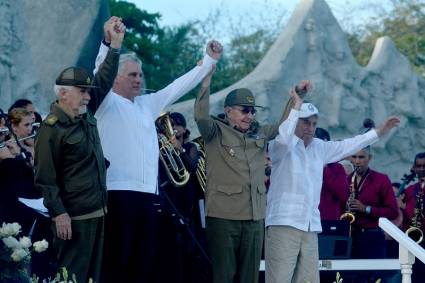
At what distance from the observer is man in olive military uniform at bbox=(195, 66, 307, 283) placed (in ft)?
31.3

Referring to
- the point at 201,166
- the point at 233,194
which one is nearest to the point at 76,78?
the point at 233,194

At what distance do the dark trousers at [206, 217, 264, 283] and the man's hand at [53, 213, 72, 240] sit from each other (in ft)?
5.38

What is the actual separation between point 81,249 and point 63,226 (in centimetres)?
28

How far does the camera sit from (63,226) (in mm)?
8250

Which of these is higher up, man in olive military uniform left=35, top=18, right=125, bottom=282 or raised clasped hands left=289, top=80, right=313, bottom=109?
raised clasped hands left=289, top=80, right=313, bottom=109

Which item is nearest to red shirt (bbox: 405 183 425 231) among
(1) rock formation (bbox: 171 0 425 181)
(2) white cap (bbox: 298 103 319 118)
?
(2) white cap (bbox: 298 103 319 118)

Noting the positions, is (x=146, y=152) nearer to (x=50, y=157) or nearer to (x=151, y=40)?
(x=50, y=157)

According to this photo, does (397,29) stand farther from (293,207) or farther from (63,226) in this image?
(63,226)

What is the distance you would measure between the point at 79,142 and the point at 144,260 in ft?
3.83

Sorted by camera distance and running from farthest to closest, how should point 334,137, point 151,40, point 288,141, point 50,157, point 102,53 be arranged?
point 151,40 < point 334,137 < point 288,141 < point 102,53 < point 50,157

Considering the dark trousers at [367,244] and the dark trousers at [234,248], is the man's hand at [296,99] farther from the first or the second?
the dark trousers at [367,244]

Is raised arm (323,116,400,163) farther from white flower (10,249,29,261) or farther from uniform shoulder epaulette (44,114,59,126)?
white flower (10,249,29,261)

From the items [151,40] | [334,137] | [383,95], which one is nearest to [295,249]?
[334,137]

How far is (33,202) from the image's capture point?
925 cm
